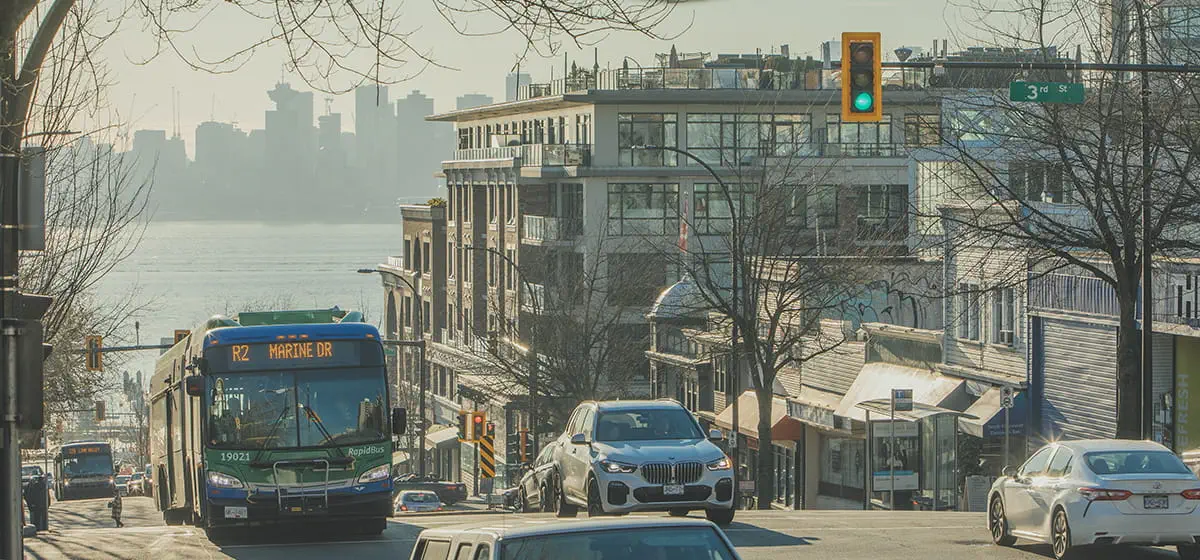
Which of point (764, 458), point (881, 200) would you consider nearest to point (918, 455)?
point (764, 458)

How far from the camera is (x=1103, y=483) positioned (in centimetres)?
1805

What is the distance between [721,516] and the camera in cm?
2205

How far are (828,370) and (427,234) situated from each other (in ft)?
173

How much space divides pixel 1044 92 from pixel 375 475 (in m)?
9.74

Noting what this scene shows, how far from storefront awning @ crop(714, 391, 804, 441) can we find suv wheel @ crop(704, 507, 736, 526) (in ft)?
80.6

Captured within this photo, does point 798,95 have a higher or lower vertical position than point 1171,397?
higher

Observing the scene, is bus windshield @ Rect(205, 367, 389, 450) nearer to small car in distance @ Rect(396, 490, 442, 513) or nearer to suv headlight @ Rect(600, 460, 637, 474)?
suv headlight @ Rect(600, 460, 637, 474)

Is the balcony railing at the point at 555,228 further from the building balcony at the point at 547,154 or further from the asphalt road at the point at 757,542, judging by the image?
the asphalt road at the point at 757,542

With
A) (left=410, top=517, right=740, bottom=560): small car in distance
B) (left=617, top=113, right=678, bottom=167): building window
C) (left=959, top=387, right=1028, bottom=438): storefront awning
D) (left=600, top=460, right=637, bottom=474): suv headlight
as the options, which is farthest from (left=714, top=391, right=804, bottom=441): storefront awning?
(left=410, top=517, right=740, bottom=560): small car in distance

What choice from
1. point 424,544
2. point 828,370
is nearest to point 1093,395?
point 828,370

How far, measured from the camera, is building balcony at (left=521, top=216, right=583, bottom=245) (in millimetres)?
77062

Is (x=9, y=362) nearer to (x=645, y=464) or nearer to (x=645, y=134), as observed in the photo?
(x=645, y=464)

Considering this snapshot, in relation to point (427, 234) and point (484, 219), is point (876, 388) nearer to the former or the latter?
point (484, 219)

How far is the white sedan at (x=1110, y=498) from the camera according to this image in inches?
704
